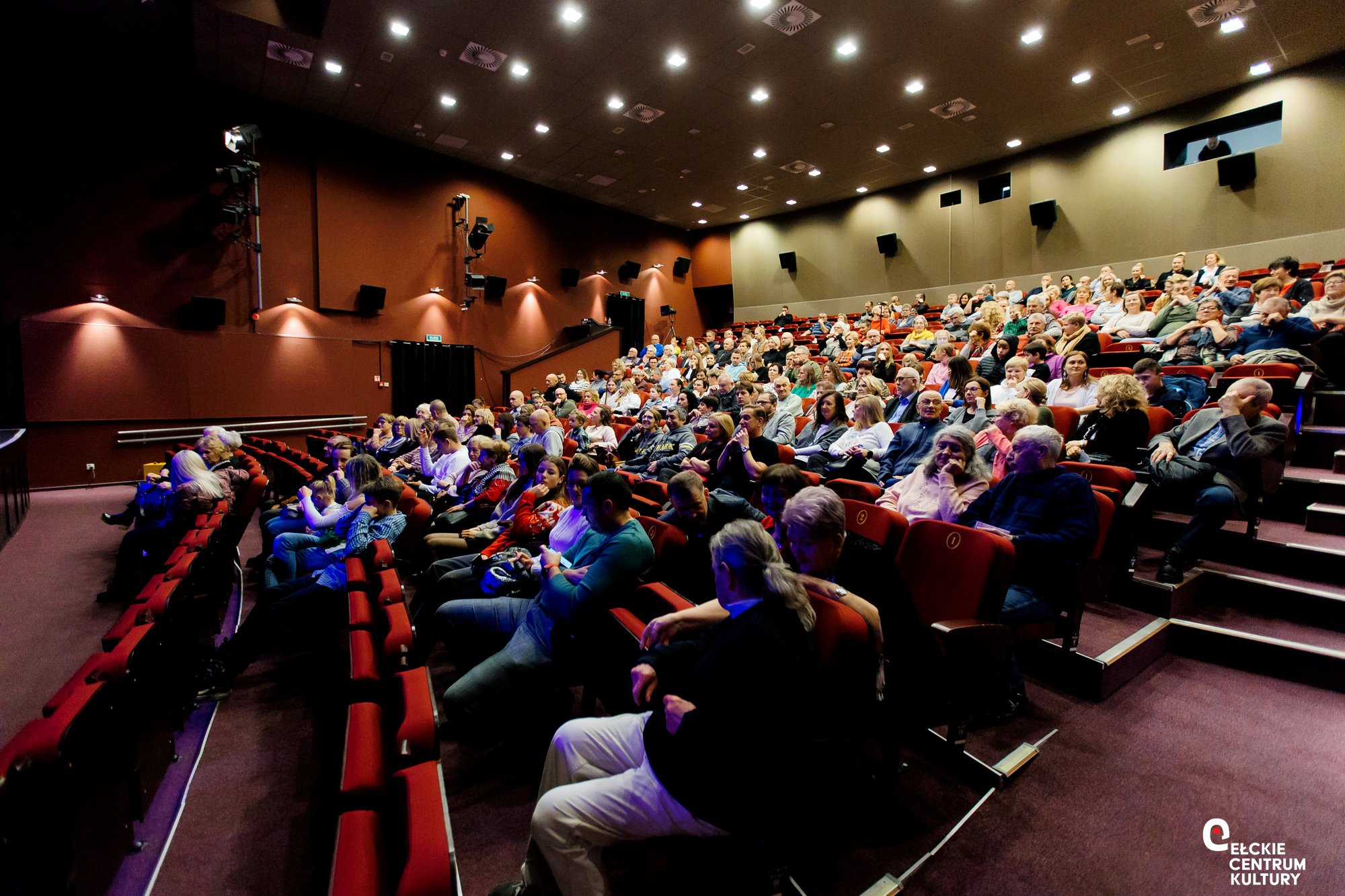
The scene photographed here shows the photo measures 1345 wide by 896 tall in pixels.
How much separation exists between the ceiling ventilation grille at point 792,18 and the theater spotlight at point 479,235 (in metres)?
5.20

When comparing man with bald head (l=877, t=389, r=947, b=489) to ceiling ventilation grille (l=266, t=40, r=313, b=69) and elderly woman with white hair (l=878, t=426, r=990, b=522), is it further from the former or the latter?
ceiling ventilation grille (l=266, t=40, r=313, b=69)

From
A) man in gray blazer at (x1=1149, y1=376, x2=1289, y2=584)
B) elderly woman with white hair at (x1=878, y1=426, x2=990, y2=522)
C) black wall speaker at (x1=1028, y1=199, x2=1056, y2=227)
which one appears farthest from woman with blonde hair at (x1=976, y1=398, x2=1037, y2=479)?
black wall speaker at (x1=1028, y1=199, x2=1056, y2=227)

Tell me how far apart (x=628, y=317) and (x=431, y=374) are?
4.25m

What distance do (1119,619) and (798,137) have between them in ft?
26.4

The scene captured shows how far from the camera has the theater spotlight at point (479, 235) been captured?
361 inches

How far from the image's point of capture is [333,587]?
2297 mm

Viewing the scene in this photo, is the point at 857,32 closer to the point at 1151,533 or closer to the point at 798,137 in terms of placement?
the point at 798,137

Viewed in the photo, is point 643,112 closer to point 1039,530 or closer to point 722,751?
point 1039,530

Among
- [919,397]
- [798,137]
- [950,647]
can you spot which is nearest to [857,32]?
[798,137]

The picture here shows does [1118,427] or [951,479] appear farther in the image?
[1118,427]

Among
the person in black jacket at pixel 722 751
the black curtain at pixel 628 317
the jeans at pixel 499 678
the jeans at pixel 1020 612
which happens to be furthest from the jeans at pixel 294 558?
the black curtain at pixel 628 317

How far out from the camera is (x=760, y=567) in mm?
1160

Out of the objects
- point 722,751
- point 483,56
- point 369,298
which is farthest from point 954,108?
point 722,751

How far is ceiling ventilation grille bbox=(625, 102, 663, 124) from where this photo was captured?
24.7 ft
